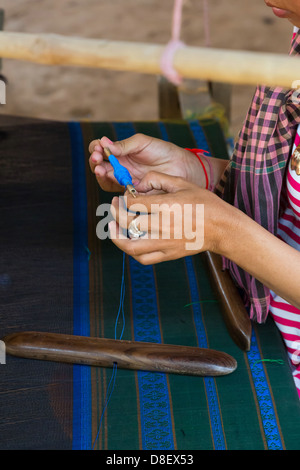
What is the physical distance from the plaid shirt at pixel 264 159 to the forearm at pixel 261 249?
16 cm

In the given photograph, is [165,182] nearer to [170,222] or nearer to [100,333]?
[170,222]

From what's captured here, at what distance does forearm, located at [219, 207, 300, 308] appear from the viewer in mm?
1041

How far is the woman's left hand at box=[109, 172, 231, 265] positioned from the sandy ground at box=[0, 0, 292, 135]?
2047 millimetres

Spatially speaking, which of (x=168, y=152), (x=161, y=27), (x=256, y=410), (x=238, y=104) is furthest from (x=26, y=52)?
(x=161, y=27)

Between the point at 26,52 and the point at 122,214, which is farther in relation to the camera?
the point at 122,214

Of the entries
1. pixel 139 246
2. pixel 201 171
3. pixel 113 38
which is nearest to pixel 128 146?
pixel 201 171

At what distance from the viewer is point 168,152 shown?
4.38 feet

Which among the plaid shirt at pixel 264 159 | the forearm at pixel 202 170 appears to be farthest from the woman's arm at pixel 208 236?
the forearm at pixel 202 170

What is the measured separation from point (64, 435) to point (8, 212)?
0.72m

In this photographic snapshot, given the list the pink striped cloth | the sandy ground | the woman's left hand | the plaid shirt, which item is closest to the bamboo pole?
the woman's left hand

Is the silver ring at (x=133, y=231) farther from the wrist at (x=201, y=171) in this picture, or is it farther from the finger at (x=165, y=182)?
the wrist at (x=201, y=171)

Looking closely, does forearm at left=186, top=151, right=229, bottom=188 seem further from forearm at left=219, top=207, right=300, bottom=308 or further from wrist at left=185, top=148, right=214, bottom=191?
forearm at left=219, top=207, right=300, bottom=308

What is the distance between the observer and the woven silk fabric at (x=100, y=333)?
1.10 meters

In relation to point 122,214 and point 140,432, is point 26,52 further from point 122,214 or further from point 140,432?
point 140,432
